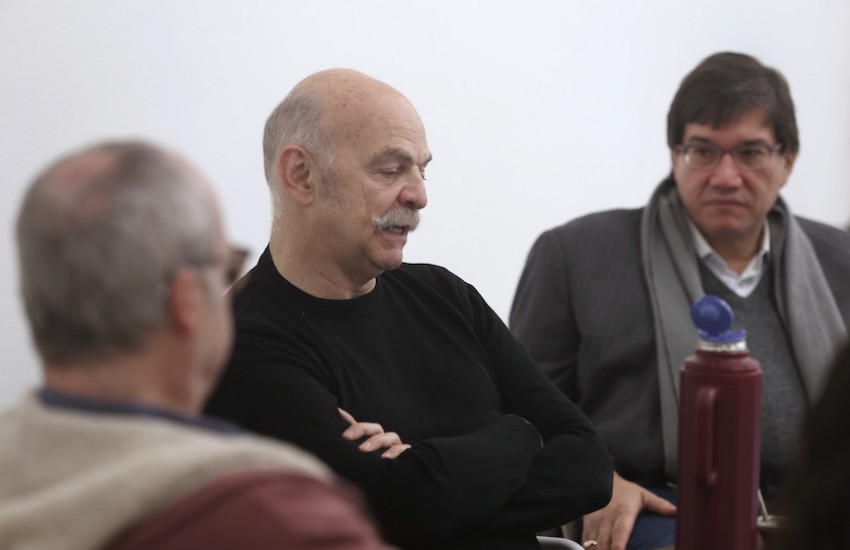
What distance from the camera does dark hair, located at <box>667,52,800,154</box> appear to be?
250 centimetres

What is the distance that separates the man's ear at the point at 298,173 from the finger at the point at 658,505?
88cm

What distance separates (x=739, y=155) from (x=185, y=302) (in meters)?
1.78

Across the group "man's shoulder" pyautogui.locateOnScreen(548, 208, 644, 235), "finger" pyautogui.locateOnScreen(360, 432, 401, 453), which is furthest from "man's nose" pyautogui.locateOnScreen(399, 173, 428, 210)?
"man's shoulder" pyautogui.locateOnScreen(548, 208, 644, 235)

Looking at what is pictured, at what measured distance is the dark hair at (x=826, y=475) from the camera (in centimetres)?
80

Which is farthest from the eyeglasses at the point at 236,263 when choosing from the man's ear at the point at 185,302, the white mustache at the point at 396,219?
the man's ear at the point at 185,302

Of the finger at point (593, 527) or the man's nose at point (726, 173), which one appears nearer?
the finger at point (593, 527)

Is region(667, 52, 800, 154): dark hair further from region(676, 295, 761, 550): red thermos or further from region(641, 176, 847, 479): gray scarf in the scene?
region(676, 295, 761, 550): red thermos

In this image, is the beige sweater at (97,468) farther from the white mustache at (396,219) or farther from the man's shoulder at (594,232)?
the man's shoulder at (594,232)

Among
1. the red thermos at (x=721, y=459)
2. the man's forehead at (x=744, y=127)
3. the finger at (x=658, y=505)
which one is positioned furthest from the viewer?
the man's forehead at (x=744, y=127)

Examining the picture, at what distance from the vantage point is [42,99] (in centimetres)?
209

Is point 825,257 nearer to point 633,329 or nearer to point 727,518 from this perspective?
point 633,329

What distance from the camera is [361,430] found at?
172 centimetres

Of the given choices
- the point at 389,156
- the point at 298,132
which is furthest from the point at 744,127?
the point at 298,132

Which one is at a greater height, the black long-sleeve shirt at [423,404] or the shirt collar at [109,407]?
the shirt collar at [109,407]
